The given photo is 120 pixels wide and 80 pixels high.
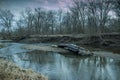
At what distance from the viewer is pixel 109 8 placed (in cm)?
5516

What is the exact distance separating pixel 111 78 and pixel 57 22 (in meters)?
77.1

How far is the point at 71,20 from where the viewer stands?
77500mm

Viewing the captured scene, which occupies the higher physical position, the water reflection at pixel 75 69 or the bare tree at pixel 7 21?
the bare tree at pixel 7 21

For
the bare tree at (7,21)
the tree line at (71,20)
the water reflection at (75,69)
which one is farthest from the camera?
the bare tree at (7,21)

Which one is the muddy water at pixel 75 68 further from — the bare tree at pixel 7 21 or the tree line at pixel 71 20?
the bare tree at pixel 7 21

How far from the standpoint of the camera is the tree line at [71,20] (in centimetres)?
5634

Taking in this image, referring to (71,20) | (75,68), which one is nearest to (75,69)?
(75,68)

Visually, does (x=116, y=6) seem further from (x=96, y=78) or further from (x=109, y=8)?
(x=96, y=78)

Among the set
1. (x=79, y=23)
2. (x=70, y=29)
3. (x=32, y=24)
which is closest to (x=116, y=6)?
(x=79, y=23)

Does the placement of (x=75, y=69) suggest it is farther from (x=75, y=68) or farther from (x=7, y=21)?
(x=7, y=21)

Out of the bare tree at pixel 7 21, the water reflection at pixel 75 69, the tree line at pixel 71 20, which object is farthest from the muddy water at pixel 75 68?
the bare tree at pixel 7 21

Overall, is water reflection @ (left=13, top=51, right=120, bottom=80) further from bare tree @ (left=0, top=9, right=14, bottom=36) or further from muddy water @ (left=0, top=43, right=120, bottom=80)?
A: bare tree @ (left=0, top=9, right=14, bottom=36)

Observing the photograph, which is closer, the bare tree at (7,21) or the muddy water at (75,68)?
the muddy water at (75,68)

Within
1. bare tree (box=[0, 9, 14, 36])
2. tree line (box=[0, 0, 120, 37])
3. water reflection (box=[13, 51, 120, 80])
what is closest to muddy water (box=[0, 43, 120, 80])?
water reflection (box=[13, 51, 120, 80])
